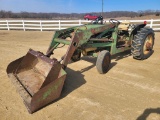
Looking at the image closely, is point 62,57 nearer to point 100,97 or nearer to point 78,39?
point 78,39

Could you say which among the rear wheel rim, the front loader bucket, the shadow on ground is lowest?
the shadow on ground

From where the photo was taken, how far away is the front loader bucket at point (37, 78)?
3803mm

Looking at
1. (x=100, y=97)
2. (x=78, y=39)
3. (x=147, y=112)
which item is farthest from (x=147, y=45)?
(x=147, y=112)

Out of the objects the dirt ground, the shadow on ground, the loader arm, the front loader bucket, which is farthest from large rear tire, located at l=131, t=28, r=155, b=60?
the front loader bucket

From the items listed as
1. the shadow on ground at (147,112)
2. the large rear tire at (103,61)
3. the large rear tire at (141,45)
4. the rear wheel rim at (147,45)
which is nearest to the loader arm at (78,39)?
the large rear tire at (103,61)

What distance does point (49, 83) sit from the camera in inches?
152

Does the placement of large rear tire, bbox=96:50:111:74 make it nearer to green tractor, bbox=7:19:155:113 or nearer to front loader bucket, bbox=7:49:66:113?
green tractor, bbox=7:19:155:113

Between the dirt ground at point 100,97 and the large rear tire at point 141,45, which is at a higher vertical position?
the large rear tire at point 141,45

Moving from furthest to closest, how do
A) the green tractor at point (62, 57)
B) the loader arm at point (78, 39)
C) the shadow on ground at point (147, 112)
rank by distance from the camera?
the loader arm at point (78, 39)
the green tractor at point (62, 57)
the shadow on ground at point (147, 112)

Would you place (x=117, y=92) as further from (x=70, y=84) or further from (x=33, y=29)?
(x=33, y=29)

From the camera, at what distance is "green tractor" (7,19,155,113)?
396 cm

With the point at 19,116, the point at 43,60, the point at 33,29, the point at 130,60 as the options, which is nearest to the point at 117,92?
the point at 43,60

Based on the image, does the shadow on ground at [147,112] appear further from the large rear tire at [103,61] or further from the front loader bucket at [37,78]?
the large rear tire at [103,61]

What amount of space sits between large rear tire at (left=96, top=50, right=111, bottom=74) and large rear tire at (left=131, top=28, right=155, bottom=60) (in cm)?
146
